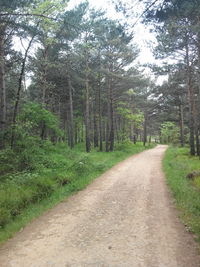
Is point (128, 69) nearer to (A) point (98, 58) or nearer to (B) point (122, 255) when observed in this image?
(A) point (98, 58)

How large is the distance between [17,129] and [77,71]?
520 inches

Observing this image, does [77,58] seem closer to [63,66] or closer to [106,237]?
[63,66]

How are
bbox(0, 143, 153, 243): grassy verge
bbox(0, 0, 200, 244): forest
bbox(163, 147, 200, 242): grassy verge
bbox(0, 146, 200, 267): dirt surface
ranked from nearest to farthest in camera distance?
bbox(0, 146, 200, 267): dirt surface
bbox(163, 147, 200, 242): grassy verge
bbox(0, 143, 153, 243): grassy verge
bbox(0, 0, 200, 244): forest

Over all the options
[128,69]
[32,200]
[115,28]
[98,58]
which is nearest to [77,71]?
[98,58]

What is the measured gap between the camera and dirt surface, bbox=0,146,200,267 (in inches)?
146

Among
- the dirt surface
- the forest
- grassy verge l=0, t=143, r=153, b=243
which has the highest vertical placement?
the forest

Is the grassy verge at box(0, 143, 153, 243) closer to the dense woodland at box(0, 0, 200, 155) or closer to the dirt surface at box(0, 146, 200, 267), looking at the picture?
the dirt surface at box(0, 146, 200, 267)

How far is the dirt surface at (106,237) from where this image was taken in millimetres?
3721

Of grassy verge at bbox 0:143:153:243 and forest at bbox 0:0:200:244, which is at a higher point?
forest at bbox 0:0:200:244

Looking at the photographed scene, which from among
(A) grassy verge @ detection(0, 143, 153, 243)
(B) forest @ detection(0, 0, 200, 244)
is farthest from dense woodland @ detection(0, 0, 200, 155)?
(A) grassy verge @ detection(0, 143, 153, 243)

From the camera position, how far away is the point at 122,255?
3.84 metres

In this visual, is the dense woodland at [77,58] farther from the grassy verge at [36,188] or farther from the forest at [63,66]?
the grassy verge at [36,188]

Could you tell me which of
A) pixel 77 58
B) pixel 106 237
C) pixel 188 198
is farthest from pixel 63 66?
pixel 106 237

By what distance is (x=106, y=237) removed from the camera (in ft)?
14.9
